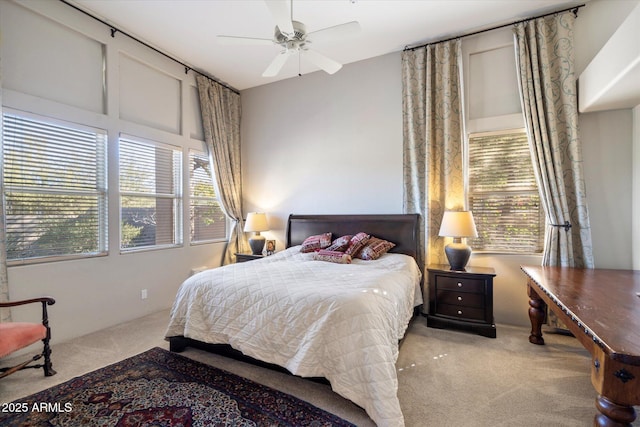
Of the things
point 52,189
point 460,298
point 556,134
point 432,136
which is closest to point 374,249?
point 460,298

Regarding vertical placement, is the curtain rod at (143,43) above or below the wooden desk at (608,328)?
above

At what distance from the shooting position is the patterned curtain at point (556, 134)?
283 cm

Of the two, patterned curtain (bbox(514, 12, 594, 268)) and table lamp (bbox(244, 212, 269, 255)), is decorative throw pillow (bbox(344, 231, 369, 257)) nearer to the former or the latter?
table lamp (bbox(244, 212, 269, 255))

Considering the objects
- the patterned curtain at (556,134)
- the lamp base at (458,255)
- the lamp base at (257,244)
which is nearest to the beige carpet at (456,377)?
the lamp base at (458,255)

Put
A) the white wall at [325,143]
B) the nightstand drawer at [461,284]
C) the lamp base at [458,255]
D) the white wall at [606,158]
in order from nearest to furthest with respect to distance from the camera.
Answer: the white wall at [606,158] → the nightstand drawer at [461,284] → the lamp base at [458,255] → the white wall at [325,143]

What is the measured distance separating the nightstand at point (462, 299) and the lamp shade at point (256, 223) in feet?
8.16

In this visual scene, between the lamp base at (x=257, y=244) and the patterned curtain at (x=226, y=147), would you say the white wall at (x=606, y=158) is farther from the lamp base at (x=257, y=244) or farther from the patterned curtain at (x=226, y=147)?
the patterned curtain at (x=226, y=147)

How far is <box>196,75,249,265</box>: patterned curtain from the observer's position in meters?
4.36

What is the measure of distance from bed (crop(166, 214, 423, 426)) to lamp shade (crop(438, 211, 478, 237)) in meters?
0.57

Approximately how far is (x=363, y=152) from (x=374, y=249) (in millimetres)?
1450

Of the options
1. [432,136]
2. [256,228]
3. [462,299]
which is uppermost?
[432,136]

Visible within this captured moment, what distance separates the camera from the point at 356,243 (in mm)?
3439

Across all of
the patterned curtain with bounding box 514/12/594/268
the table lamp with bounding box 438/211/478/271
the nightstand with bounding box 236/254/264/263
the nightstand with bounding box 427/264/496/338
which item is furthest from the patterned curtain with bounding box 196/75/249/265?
the patterned curtain with bounding box 514/12/594/268

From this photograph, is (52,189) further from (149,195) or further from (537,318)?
(537,318)
